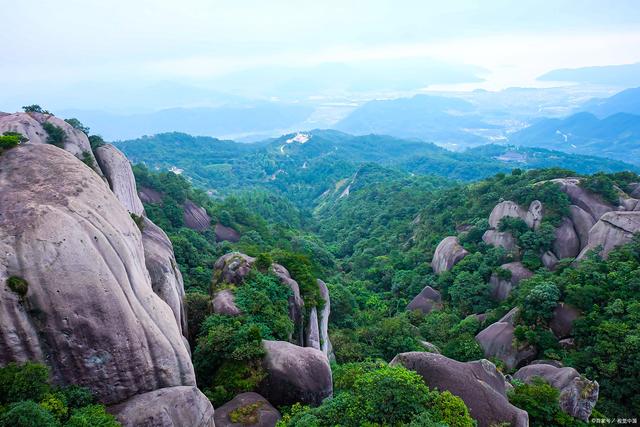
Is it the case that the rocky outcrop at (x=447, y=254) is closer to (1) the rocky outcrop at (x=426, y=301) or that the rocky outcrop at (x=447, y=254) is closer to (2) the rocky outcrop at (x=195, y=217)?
(1) the rocky outcrop at (x=426, y=301)

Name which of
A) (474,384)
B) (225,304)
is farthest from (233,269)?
(474,384)

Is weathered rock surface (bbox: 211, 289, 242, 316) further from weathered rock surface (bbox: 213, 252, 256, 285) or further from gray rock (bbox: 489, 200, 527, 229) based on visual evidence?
gray rock (bbox: 489, 200, 527, 229)

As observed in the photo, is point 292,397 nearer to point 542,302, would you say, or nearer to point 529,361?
point 529,361

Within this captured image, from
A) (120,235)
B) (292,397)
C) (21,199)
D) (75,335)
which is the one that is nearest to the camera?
(75,335)

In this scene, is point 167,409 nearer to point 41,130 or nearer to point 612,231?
point 41,130

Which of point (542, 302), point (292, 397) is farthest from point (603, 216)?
point (292, 397)

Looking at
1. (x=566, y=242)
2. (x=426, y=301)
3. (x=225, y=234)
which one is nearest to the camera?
(x=566, y=242)
